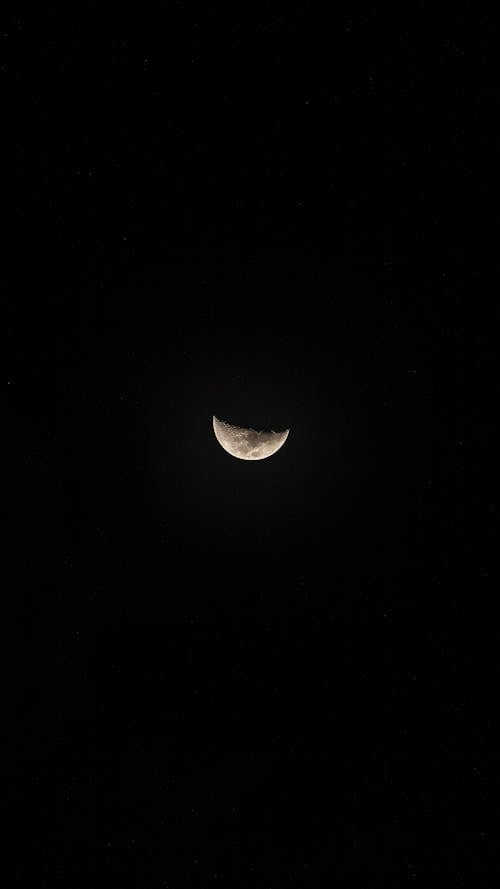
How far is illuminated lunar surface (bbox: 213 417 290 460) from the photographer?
446 centimetres

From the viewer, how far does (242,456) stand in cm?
464

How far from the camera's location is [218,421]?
454 cm

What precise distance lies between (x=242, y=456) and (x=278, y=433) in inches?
15.3

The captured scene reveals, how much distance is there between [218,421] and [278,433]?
0.56 metres

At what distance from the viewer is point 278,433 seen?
184 inches

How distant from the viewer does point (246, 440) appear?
447cm

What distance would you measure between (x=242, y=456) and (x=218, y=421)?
1.26ft

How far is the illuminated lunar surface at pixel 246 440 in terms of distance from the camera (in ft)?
14.6
